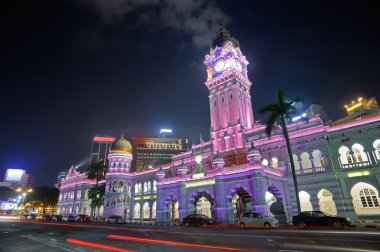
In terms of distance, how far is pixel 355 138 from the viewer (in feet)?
93.5

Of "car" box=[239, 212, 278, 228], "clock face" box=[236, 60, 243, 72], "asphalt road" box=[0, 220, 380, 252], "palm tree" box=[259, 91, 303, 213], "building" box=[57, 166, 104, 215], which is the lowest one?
"asphalt road" box=[0, 220, 380, 252]

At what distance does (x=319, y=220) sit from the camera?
65.3 ft

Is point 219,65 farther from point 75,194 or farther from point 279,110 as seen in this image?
point 75,194

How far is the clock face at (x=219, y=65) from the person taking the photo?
47.8m

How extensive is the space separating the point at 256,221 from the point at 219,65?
34261 millimetres

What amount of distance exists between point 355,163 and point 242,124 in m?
17.3

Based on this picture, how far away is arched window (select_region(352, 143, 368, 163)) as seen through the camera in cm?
2783

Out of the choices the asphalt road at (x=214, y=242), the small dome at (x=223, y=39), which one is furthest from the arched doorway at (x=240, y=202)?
the small dome at (x=223, y=39)

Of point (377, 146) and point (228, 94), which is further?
point (228, 94)

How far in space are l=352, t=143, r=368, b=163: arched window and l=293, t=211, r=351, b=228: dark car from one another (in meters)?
12.0

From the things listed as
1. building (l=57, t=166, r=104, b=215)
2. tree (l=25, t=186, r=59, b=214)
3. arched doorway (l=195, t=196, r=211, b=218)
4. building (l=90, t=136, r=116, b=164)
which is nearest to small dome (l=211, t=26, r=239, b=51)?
arched doorway (l=195, t=196, r=211, b=218)

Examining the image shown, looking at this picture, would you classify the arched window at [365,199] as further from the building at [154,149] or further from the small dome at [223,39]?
the building at [154,149]

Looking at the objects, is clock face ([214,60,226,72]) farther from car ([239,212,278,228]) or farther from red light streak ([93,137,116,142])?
red light streak ([93,137,116,142])

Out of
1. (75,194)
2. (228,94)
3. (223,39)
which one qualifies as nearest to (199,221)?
(228,94)
